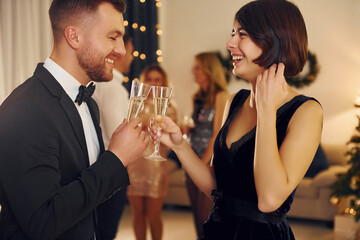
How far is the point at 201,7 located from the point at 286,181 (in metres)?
5.70

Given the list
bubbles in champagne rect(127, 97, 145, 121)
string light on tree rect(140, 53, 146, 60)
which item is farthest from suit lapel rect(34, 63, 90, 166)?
string light on tree rect(140, 53, 146, 60)

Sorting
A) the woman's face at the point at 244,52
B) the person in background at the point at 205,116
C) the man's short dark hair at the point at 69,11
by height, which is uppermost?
the man's short dark hair at the point at 69,11

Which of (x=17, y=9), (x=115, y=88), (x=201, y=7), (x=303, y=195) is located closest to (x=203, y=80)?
(x=115, y=88)

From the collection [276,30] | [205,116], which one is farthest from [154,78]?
[276,30]

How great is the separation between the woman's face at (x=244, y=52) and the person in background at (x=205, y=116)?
2013 millimetres

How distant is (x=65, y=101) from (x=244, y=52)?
0.67 m

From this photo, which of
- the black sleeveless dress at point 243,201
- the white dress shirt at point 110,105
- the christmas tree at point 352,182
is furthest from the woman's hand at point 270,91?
the christmas tree at point 352,182

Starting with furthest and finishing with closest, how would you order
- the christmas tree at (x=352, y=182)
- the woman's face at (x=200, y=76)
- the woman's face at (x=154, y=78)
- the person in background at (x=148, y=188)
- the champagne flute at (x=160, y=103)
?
the christmas tree at (x=352, y=182) → the woman's face at (x=154, y=78) → the woman's face at (x=200, y=76) → the person in background at (x=148, y=188) → the champagne flute at (x=160, y=103)

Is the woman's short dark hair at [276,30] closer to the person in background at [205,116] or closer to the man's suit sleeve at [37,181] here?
the man's suit sleeve at [37,181]

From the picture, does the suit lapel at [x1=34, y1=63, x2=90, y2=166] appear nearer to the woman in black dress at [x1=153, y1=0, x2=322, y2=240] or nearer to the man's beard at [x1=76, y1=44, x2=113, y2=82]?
the man's beard at [x1=76, y1=44, x2=113, y2=82]

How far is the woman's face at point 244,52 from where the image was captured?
1.53 metres

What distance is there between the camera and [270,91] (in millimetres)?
1367

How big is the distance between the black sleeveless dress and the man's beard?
0.55 metres

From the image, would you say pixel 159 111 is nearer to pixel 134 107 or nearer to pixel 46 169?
pixel 134 107
